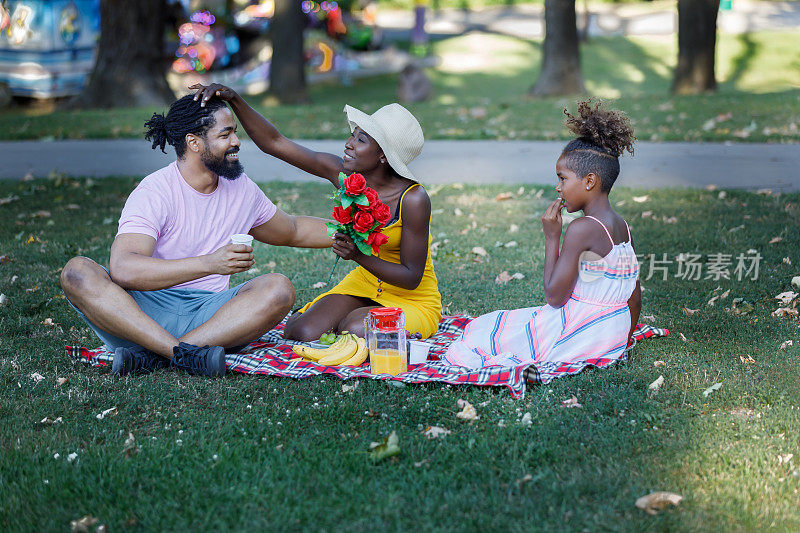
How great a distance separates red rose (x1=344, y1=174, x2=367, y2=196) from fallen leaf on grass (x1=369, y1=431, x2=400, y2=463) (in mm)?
1247

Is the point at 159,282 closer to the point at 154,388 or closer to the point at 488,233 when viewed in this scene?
the point at 154,388

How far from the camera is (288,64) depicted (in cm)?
1850

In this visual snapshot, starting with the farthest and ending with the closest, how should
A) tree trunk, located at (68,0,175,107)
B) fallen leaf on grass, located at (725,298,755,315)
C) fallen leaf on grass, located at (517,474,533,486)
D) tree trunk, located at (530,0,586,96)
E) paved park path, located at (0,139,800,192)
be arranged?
tree trunk, located at (530,0,586,96)
tree trunk, located at (68,0,175,107)
paved park path, located at (0,139,800,192)
fallen leaf on grass, located at (725,298,755,315)
fallen leaf on grass, located at (517,474,533,486)

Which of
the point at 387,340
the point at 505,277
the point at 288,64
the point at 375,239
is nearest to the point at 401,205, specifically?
the point at 375,239

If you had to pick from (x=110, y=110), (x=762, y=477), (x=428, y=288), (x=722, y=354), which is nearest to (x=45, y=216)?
(x=428, y=288)

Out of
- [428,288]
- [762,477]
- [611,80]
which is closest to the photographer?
[762,477]

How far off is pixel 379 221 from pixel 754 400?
2002mm

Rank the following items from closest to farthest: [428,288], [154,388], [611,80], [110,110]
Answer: [154,388] → [428,288] → [110,110] → [611,80]

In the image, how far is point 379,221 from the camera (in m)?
4.33

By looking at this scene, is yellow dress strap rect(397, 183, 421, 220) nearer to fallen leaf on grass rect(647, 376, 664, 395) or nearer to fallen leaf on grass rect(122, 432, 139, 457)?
fallen leaf on grass rect(647, 376, 664, 395)

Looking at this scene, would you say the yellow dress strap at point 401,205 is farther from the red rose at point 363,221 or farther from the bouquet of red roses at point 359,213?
the red rose at point 363,221

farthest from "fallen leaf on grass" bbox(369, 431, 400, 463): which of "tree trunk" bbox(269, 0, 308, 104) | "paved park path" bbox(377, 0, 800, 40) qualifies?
"paved park path" bbox(377, 0, 800, 40)

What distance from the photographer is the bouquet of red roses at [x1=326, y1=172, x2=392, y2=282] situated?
4.22 meters

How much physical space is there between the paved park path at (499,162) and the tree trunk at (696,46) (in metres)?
6.13
